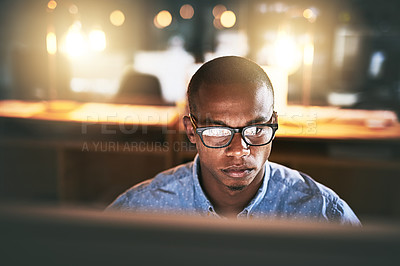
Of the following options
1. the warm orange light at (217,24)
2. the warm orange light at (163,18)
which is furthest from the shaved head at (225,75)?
the warm orange light at (163,18)

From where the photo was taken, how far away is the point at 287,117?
10.5 ft

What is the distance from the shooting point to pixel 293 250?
1.00ft

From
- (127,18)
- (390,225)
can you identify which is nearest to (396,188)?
(390,225)

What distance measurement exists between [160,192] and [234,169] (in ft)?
1.09

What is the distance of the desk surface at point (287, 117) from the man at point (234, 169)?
1.54 meters

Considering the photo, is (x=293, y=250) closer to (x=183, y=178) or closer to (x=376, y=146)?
(x=183, y=178)

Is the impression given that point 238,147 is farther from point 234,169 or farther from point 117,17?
point 117,17

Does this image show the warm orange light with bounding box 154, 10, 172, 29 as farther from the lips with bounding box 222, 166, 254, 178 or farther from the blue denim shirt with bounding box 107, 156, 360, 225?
the lips with bounding box 222, 166, 254, 178

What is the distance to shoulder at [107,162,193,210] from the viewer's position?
1408 millimetres

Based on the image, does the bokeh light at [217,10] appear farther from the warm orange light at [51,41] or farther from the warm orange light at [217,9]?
the warm orange light at [51,41]

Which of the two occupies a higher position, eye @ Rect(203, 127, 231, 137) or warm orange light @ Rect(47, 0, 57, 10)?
warm orange light @ Rect(47, 0, 57, 10)

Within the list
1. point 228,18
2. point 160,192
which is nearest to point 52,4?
point 160,192

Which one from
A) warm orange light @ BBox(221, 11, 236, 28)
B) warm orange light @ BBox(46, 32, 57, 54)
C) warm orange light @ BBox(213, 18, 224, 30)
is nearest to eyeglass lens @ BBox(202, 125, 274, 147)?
warm orange light @ BBox(46, 32, 57, 54)

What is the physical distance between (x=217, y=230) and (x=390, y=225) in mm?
136
